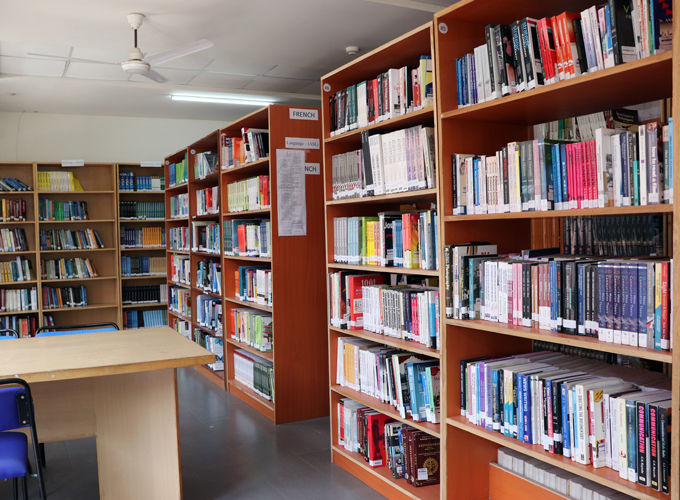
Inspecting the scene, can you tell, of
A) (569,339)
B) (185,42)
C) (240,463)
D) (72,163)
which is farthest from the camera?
(72,163)

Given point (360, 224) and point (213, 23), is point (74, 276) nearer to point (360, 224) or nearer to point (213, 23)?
point (213, 23)

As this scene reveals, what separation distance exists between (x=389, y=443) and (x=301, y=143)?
7.77 feet

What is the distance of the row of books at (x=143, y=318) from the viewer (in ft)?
26.4

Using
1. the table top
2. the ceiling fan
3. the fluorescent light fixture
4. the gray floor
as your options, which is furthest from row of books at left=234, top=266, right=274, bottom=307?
the fluorescent light fixture

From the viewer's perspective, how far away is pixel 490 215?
244cm

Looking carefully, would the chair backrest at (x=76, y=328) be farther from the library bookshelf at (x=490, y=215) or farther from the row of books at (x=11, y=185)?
the row of books at (x=11, y=185)

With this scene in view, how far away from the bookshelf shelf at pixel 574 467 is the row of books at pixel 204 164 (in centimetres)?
400

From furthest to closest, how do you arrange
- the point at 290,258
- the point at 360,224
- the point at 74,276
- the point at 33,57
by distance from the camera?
the point at 74,276, the point at 33,57, the point at 290,258, the point at 360,224

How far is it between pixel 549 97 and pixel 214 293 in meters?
4.26

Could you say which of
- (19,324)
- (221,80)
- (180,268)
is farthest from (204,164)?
(19,324)

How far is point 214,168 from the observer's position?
582 centimetres

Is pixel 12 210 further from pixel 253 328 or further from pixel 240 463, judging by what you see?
pixel 240 463

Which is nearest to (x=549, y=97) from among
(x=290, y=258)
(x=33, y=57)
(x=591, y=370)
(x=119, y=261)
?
(x=591, y=370)

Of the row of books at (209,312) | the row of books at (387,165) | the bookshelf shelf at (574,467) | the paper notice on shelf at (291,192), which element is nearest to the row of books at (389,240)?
the row of books at (387,165)
